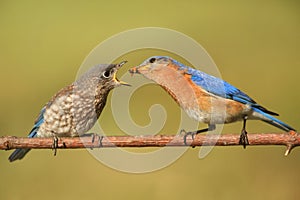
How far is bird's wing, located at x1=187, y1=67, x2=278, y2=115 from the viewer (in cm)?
500

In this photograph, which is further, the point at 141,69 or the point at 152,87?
the point at 152,87

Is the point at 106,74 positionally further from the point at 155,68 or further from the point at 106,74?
the point at 155,68

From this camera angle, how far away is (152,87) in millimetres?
11234

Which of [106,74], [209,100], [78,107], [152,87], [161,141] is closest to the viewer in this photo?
[161,141]

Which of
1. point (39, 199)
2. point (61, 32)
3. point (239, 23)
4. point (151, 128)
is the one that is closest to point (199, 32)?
point (239, 23)

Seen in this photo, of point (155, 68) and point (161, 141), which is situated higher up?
point (155, 68)

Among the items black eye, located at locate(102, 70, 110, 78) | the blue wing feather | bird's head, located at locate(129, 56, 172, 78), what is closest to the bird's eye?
black eye, located at locate(102, 70, 110, 78)

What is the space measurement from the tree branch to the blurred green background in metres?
2.17

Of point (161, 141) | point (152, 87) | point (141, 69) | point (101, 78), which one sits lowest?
point (161, 141)

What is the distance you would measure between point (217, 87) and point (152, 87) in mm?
6199

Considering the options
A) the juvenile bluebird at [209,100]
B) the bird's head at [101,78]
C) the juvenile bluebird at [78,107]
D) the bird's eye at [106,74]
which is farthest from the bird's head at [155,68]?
the juvenile bluebird at [78,107]

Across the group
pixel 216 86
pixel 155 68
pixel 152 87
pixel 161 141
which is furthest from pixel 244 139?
pixel 152 87

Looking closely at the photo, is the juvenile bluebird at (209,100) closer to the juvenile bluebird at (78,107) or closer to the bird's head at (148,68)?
the bird's head at (148,68)

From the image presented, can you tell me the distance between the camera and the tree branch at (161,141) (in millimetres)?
4207
